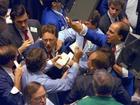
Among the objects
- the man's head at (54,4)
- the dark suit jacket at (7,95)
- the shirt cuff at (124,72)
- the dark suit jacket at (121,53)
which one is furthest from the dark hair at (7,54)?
the man's head at (54,4)

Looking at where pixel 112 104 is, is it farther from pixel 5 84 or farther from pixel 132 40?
pixel 132 40

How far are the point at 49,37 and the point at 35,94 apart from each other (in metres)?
1.10

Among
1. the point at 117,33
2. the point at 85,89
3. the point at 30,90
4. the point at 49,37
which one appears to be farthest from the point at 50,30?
the point at 30,90

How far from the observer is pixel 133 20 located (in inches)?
253

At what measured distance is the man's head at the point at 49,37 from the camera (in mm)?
5211

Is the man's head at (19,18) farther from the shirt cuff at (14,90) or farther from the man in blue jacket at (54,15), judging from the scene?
the shirt cuff at (14,90)

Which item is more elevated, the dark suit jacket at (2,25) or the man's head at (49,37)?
the dark suit jacket at (2,25)

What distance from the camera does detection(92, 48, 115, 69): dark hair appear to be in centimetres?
462

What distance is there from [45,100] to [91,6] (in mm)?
2855

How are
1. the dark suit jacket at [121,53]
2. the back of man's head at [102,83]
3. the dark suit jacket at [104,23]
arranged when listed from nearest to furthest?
the back of man's head at [102,83] → the dark suit jacket at [121,53] → the dark suit jacket at [104,23]

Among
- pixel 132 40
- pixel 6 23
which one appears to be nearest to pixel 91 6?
pixel 132 40

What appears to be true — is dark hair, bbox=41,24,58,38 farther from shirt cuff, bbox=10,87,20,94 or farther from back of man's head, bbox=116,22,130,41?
shirt cuff, bbox=10,87,20,94

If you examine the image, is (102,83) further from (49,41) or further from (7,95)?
(49,41)

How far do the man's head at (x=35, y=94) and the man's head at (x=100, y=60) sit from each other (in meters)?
0.57
